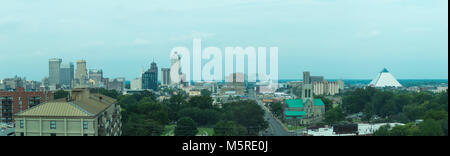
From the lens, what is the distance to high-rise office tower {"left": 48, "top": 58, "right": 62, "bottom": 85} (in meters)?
5.89

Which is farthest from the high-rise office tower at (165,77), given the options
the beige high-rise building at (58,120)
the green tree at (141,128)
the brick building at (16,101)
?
the beige high-rise building at (58,120)

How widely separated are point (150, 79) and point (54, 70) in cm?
820

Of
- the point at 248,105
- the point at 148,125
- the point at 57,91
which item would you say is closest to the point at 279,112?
the point at 248,105

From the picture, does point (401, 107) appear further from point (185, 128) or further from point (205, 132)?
point (185, 128)

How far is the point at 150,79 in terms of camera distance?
1448 centimetres

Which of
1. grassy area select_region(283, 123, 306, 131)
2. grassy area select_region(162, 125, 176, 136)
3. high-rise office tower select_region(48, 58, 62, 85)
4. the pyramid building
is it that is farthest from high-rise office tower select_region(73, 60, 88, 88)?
the pyramid building

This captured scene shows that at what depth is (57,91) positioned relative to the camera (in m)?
8.56

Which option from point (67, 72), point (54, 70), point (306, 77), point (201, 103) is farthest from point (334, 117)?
point (54, 70)

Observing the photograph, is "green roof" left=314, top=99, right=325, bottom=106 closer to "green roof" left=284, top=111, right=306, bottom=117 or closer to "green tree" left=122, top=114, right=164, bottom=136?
"green roof" left=284, top=111, right=306, bottom=117

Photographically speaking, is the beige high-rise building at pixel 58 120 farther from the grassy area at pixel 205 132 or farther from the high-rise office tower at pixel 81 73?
the grassy area at pixel 205 132

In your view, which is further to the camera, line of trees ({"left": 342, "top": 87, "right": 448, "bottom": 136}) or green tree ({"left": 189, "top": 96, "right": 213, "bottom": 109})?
green tree ({"left": 189, "top": 96, "right": 213, "bottom": 109})

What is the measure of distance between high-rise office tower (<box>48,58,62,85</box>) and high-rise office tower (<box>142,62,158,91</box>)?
617 cm

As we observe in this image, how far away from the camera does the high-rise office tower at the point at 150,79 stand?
44.2 ft
